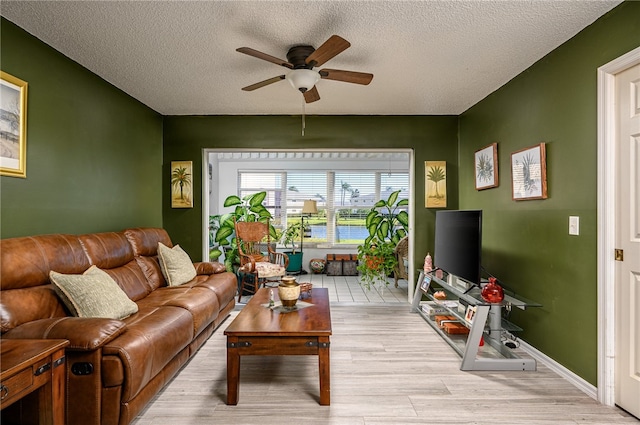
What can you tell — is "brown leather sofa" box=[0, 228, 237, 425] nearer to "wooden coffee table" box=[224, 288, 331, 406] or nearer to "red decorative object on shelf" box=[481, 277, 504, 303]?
"wooden coffee table" box=[224, 288, 331, 406]

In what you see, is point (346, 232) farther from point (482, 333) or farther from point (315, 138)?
point (482, 333)

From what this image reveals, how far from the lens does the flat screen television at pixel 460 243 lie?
3010 millimetres

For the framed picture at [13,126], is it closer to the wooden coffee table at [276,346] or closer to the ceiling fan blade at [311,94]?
the wooden coffee table at [276,346]

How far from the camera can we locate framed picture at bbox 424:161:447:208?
461cm

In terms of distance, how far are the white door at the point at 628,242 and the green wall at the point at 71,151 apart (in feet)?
13.4

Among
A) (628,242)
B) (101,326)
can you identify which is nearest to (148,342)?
(101,326)

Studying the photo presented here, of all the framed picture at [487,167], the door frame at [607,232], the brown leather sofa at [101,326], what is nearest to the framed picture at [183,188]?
the brown leather sofa at [101,326]

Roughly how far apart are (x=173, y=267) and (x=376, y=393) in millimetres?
2400

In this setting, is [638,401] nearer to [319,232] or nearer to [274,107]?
[274,107]

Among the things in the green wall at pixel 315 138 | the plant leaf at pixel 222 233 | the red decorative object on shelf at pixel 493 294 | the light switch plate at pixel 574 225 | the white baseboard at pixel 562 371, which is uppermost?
the green wall at pixel 315 138

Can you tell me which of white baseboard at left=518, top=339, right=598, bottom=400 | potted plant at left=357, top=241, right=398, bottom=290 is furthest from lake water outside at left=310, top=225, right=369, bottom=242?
white baseboard at left=518, top=339, right=598, bottom=400

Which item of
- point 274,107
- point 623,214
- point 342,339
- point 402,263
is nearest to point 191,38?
point 274,107

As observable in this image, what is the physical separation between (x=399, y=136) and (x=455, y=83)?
1.24 meters

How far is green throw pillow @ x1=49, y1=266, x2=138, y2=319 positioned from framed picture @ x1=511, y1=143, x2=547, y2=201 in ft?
11.2
